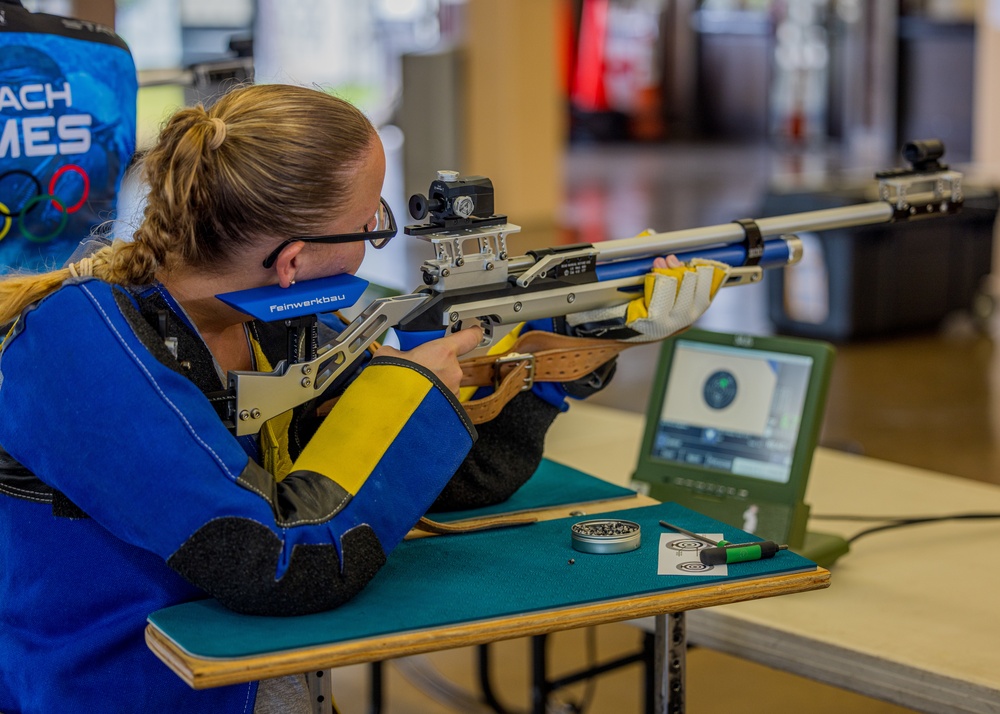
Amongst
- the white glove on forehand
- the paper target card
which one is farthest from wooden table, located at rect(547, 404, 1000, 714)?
the white glove on forehand

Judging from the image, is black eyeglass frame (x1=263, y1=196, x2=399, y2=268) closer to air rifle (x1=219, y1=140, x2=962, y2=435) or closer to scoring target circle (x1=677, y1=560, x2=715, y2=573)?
air rifle (x1=219, y1=140, x2=962, y2=435)

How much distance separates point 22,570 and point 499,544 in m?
0.48

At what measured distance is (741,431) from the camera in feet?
5.82

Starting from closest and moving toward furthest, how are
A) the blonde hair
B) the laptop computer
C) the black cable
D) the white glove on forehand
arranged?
1. the blonde hair
2. the white glove on forehand
3. the laptop computer
4. the black cable

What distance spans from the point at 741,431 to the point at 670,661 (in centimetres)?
47

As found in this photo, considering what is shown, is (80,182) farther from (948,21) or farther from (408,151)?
(948,21)

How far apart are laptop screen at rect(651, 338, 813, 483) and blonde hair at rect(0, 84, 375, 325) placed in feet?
2.49

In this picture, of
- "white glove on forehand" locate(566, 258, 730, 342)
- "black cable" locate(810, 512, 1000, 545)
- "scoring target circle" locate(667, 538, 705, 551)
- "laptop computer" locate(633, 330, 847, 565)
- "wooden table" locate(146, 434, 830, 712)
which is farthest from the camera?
"black cable" locate(810, 512, 1000, 545)

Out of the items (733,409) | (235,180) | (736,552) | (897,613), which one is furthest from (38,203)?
(897,613)

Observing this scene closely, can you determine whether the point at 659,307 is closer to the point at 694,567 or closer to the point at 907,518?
the point at 694,567

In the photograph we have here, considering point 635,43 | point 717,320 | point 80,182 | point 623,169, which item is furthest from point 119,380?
point 635,43

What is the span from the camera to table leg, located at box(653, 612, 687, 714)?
1383mm

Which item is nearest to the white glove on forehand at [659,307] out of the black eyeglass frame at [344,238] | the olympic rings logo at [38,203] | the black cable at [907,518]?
the black eyeglass frame at [344,238]

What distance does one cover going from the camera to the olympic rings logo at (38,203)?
1824 millimetres
